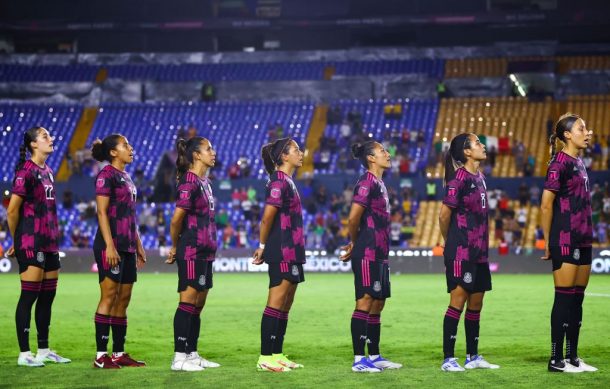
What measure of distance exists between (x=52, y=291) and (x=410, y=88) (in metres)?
39.9

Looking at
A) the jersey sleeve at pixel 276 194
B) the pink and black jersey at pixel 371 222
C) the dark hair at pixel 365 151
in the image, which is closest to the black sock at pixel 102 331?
the jersey sleeve at pixel 276 194

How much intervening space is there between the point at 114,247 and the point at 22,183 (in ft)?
4.53

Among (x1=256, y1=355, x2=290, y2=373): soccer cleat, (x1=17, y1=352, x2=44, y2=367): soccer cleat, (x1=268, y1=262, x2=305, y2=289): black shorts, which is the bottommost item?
(x1=17, y1=352, x2=44, y2=367): soccer cleat

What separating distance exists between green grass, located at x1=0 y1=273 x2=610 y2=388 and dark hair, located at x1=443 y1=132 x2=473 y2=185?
210 cm

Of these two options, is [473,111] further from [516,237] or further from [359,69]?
[516,237]

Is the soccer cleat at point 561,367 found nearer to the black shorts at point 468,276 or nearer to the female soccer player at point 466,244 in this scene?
the female soccer player at point 466,244

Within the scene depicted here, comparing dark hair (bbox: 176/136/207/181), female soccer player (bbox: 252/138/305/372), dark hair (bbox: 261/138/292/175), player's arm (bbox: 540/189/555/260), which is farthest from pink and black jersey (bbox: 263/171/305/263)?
player's arm (bbox: 540/189/555/260)

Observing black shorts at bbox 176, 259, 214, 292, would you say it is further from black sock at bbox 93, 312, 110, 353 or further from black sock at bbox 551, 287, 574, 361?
black sock at bbox 551, 287, 574, 361

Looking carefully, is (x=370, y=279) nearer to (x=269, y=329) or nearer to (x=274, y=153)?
(x=269, y=329)

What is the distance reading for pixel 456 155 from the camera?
11.7 m

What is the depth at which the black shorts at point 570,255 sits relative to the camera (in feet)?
36.0

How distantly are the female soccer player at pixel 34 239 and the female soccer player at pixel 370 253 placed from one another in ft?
11.2

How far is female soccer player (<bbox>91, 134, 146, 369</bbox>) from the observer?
465 inches

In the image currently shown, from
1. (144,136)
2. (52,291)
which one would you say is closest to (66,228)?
(144,136)
